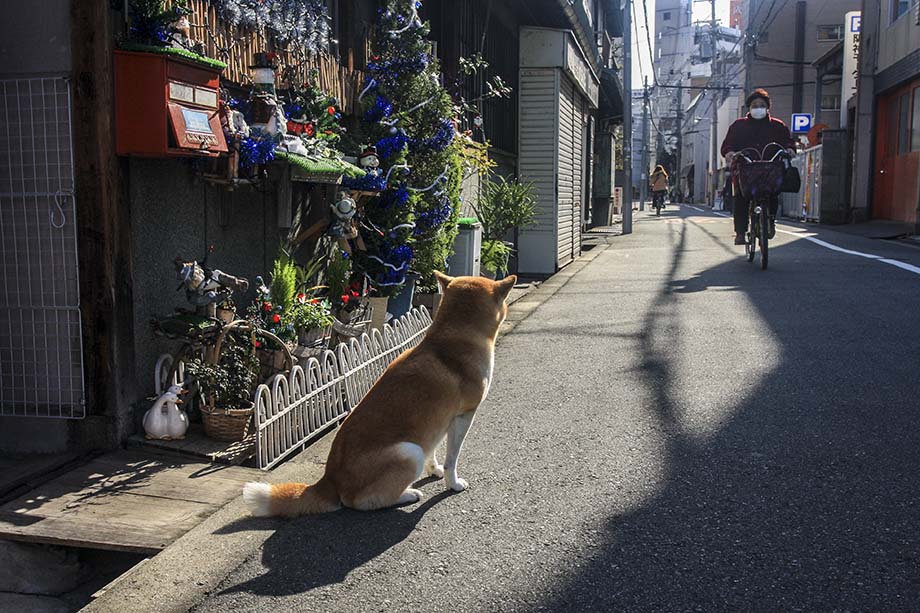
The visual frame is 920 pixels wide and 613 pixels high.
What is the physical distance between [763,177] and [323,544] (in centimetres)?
916

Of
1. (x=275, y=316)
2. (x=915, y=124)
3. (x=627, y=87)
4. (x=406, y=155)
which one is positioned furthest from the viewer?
(x=627, y=87)

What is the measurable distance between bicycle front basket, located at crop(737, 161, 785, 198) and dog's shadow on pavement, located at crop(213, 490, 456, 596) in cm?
855

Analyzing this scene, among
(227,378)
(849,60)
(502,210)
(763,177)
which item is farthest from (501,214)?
(849,60)

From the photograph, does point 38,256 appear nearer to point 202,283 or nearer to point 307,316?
point 202,283

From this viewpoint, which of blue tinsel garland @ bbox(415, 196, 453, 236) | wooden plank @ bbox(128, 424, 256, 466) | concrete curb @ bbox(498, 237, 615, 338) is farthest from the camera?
concrete curb @ bbox(498, 237, 615, 338)

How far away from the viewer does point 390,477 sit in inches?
129

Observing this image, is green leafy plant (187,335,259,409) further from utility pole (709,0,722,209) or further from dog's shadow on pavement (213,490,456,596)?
utility pole (709,0,722,209)

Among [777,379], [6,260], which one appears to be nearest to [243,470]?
[6,260]

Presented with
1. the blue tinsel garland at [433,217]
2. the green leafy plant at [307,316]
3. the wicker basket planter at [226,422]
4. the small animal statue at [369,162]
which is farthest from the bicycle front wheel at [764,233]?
the wicker basket planter at [226,422]

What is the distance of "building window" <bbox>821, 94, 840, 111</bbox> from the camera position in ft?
137

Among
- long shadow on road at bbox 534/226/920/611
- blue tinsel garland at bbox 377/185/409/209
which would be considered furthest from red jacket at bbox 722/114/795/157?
blue tinsel garland at bbox 377/185/409/209

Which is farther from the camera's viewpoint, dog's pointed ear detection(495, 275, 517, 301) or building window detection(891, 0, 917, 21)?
building window detection(891, 0, 917, 21)

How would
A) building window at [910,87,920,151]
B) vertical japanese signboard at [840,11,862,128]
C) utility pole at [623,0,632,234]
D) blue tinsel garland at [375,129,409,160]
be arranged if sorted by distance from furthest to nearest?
vertical japanese signboard at [840,11,862,128] < utility pole at [623,0,632,234] < building window at [910,87,920,151] < blue tinsel garland at [375,129,409,160]

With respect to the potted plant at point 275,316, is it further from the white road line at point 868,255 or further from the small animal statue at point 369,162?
the white road line at point 868,255
